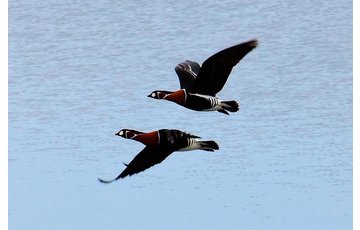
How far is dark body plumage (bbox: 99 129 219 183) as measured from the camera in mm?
23703

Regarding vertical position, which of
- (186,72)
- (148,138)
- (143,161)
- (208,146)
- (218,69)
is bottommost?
(143,161)

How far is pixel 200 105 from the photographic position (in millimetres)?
24141

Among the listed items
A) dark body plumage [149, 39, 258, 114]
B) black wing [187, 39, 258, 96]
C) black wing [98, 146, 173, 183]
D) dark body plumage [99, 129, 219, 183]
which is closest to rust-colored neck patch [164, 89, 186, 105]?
dark body plumage [149, 39, 258, 114]

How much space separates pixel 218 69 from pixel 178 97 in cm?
69

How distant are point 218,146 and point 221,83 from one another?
2.85 feet

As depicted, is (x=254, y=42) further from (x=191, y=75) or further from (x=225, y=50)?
(x=191, y=75)

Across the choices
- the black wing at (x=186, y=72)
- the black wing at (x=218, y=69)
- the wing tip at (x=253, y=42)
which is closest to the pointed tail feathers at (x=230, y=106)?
the black wing at (x=218, y=69)

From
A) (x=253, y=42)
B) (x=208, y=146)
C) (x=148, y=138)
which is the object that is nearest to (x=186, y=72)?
(x=208, y=146)

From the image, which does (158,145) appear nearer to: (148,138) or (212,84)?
(148,138)

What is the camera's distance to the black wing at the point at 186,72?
25.5 meters

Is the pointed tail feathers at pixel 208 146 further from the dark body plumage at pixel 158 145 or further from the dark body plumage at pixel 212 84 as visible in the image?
the dark body plumage at pixel 212 84

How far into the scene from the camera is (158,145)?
23.8 m

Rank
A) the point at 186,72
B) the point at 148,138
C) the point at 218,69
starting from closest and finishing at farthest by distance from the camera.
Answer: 1. the point at 148,138
2. the point at 218,69
3. the point at 186,72
